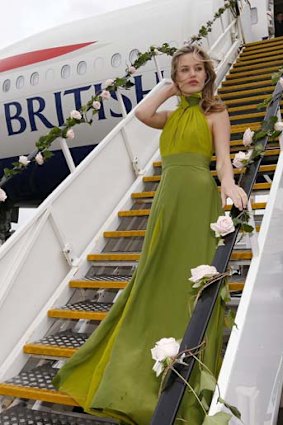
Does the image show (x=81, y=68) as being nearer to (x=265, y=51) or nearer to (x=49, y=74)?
(x=49, y=74)

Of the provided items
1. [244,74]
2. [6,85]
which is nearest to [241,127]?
[244,74]

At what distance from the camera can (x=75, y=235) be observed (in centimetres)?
359

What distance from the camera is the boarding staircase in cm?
242

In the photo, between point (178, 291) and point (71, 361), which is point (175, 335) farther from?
point (71, 361)

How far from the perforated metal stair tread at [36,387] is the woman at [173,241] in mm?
93

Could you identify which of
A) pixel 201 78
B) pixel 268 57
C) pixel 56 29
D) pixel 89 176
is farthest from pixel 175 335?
pixel 56 29

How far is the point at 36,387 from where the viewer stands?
97.3 inches

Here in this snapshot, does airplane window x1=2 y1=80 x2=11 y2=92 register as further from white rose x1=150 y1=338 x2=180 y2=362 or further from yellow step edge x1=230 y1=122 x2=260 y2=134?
white rose x1=150 y1=338 x2=180 y2=362

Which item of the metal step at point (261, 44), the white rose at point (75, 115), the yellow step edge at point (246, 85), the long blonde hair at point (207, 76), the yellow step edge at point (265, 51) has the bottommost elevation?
the long blonde hair at point (207, 76)

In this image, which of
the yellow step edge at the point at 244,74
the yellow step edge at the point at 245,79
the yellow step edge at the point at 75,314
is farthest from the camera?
the yellow step edge at the point at 244,74

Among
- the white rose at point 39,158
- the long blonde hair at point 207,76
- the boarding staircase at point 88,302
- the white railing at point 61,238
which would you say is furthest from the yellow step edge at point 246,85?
the long blonde hair at point 207,76

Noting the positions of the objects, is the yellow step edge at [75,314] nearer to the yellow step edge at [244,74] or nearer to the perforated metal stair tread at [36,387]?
the perforated metal stair tread at [36,387]

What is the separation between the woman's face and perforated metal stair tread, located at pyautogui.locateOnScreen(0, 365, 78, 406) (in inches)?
60.5

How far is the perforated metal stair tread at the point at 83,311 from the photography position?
2857 mm
